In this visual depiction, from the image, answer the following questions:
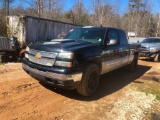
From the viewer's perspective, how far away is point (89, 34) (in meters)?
5.50

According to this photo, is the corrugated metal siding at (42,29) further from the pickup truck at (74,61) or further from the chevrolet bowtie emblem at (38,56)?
the chevrolet bowtie emblem at (38,56)

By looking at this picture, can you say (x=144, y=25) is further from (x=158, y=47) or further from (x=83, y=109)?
(x=83, y=109)

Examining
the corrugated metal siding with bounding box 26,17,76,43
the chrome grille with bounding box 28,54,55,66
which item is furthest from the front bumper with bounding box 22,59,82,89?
the corrugated metal siding with bounding box 26,17,76,43

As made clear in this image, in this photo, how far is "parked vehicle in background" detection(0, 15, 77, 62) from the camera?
9.00 m

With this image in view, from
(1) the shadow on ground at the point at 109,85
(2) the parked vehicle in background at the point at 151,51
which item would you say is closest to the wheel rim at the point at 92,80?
(1) the shadow on ground at the point at 109,85

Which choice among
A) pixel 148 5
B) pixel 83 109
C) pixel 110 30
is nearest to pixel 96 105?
pixel 83 109

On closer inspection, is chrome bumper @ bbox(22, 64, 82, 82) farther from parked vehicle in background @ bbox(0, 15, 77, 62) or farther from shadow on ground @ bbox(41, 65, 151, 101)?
parked vehicle in background @ bbox(0, 15, 77, 62)

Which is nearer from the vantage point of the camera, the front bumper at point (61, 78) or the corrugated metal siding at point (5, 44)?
the front bumper at point (61, 78)

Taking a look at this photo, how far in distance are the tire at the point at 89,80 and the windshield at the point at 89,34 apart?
963 millimetres

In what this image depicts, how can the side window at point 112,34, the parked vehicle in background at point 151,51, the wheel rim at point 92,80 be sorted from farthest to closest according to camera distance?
1. the parked vehicle in background at point 151,51
2. the side window at point 112,34
3. the wheel rim at point 92,80

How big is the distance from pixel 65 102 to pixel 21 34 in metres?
6.71

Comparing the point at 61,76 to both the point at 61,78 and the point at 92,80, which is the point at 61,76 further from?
the point at 92,80

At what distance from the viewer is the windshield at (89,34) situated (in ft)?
17.3

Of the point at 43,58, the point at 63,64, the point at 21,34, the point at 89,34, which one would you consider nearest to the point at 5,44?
the point at 21,34
